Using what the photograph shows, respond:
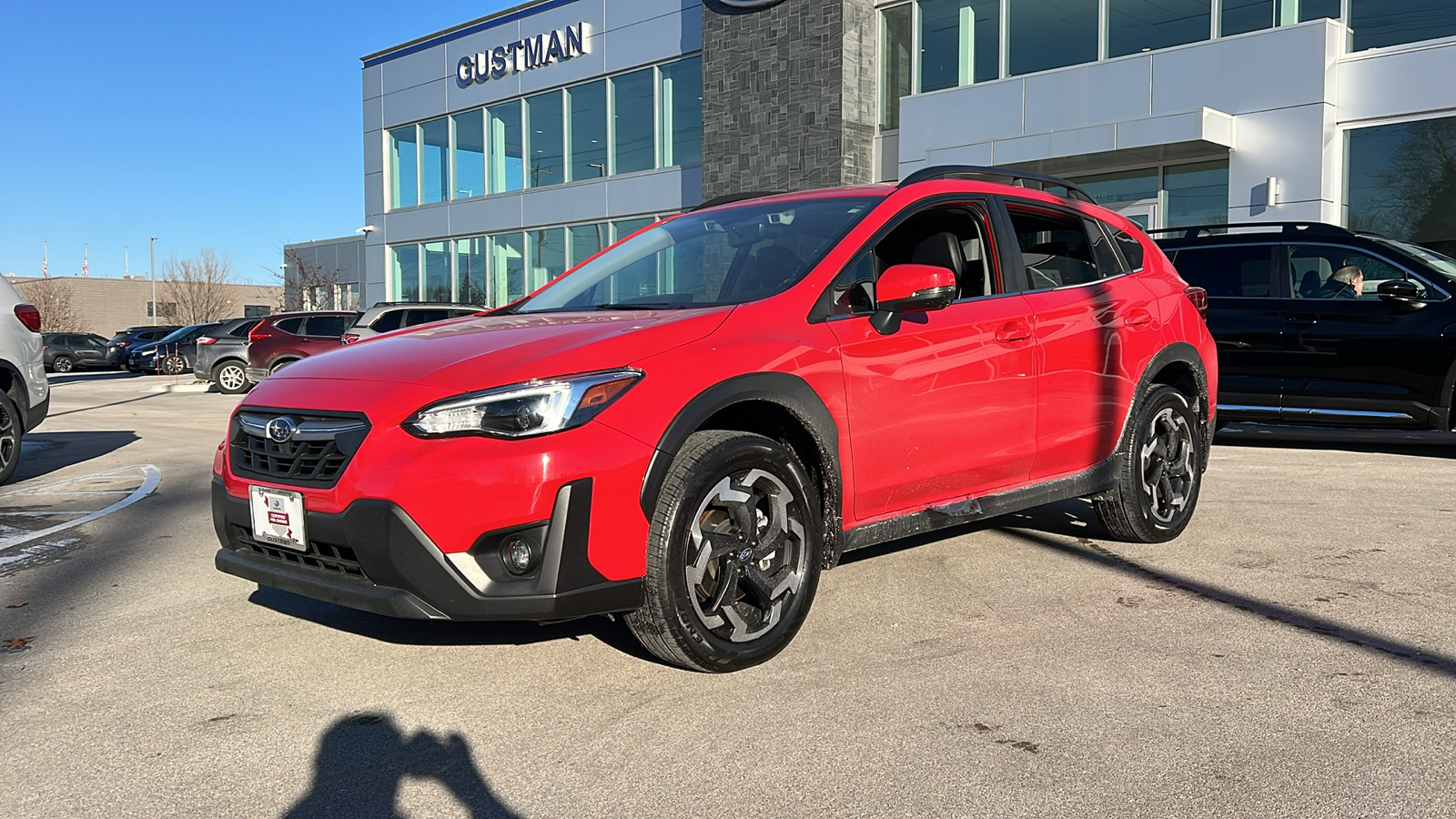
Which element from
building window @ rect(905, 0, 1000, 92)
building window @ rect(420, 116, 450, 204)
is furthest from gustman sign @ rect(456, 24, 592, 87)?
building window @ rect(905, 0, 1000, 92)

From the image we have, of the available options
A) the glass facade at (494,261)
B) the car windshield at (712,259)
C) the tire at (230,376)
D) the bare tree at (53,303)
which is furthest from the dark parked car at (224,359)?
the bare tree at (53,303)

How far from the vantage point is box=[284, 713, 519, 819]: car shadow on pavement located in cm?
285

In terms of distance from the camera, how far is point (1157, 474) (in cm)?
593

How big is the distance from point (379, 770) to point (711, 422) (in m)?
1.49

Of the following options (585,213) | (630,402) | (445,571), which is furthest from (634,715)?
(585,213)

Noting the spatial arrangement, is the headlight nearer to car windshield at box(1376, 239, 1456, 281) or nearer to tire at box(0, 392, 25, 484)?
tire at box(0, 392, 25, 484)

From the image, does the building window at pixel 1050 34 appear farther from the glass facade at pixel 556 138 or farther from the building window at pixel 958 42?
the glass facade at pixel 556 138

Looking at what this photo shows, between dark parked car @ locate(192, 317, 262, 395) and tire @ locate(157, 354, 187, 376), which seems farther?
tire @ locate(157, 354, 187, 376)

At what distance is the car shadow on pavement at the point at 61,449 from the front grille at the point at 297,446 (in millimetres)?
6168

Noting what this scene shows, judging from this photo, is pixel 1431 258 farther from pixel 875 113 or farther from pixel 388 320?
pixel 388 320

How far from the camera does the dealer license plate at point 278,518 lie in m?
3.69

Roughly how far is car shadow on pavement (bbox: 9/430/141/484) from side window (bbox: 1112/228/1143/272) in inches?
319

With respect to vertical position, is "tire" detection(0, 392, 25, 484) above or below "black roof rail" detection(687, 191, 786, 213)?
below

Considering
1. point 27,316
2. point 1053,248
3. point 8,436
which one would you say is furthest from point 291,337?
point 1053,248
